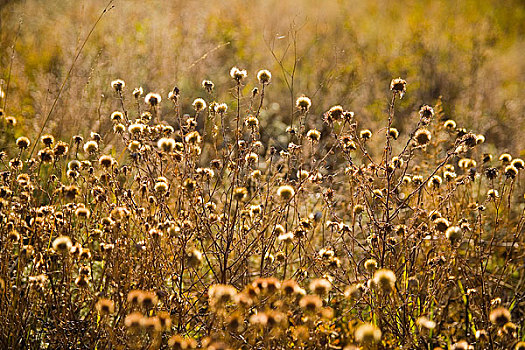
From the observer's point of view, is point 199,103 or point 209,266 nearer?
point 209,266

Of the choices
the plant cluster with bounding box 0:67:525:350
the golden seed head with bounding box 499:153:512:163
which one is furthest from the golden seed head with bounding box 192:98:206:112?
the golden seed head with bounding box 499:153:512:163

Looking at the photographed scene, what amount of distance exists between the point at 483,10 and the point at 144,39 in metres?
6.33

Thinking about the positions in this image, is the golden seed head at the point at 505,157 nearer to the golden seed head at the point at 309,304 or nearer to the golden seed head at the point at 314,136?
the golden seed head at the point at 314,136

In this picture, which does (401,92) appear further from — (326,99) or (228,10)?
(228,10)

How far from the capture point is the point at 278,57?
6977 mm

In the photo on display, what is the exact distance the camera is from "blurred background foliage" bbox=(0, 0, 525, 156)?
4.82 meters

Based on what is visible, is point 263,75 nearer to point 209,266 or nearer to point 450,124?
point 209,266

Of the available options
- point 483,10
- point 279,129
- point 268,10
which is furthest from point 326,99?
point 483,10

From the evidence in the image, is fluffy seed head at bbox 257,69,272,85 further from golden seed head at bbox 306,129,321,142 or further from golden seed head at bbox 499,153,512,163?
golden seed head at bbox 499,153,512,163

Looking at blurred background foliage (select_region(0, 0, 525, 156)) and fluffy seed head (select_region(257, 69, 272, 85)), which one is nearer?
fluffy seed head (select_region(257, 69, 272, 85))

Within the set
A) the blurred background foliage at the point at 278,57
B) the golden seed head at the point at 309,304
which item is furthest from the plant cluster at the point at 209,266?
the blurred background foliage at the point at 278,57

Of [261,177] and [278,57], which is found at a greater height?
[278,57]

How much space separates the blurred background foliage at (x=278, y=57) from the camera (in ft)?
15.8

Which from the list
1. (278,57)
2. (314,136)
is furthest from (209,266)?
(278,57)
